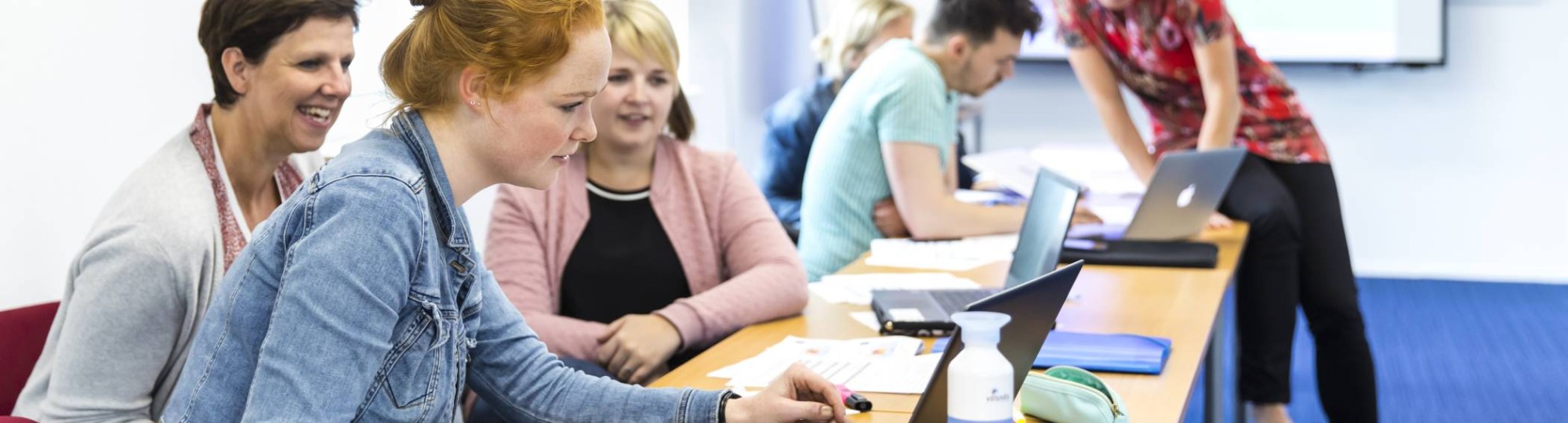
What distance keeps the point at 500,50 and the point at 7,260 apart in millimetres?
1236

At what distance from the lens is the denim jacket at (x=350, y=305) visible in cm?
108

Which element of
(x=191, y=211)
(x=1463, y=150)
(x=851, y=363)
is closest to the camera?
(x=191, y=211)

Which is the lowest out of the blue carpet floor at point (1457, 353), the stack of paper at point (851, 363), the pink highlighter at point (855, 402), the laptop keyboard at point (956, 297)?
the blue carpet floor at point (1457, 353)

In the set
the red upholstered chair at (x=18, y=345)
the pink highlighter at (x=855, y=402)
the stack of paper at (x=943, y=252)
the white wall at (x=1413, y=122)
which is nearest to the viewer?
the pink highlighter at (x=855, y=402)

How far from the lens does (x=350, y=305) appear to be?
3.59 feet

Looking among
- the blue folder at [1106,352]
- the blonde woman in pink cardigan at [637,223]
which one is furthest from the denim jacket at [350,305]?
the blonde woman in pink cardigan at [637,223]

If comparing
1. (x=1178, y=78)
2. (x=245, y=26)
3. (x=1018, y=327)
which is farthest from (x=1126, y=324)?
(x=245, y=26)

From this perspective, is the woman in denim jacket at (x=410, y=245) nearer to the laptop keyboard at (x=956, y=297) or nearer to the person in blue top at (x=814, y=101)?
the laptop keyboard at (x=956, y=297)

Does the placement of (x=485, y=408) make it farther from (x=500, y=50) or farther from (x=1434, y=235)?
(x=1434, y=235)

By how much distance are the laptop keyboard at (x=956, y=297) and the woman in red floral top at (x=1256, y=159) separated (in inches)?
37.7

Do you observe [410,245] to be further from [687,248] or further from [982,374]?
[687,248]

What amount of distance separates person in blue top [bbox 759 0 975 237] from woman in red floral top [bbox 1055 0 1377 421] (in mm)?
991

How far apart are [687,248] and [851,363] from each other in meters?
0.63

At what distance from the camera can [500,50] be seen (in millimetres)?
1189
